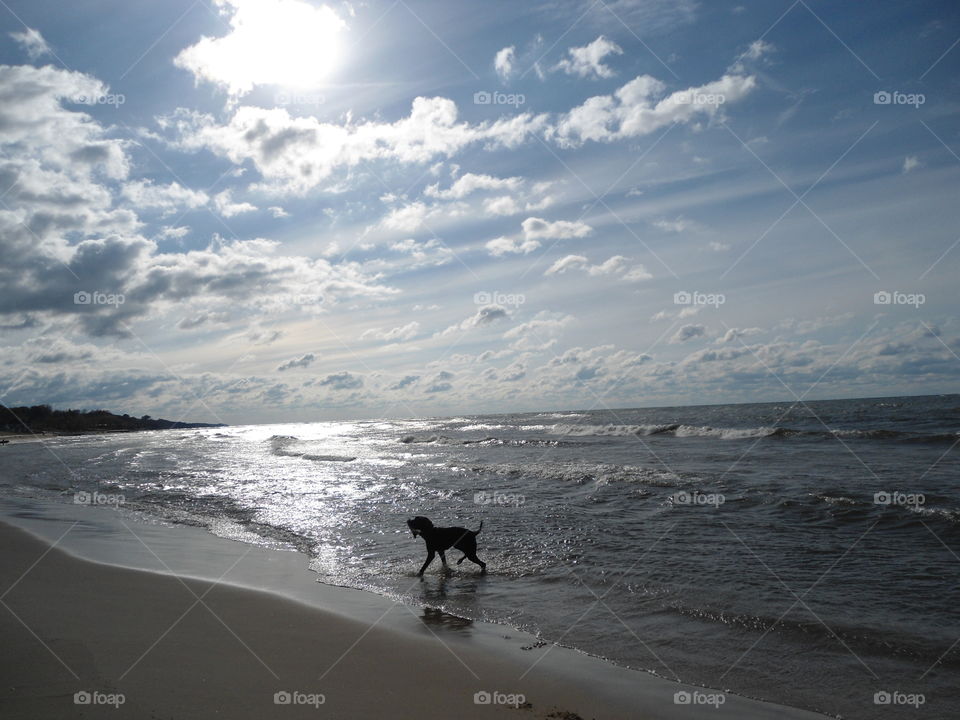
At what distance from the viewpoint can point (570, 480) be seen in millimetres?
17594

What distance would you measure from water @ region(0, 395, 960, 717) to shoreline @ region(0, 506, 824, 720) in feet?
1.84

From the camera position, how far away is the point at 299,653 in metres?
5.41

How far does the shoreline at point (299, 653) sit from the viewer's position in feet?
14.4

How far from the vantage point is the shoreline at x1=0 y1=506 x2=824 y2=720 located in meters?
4.38

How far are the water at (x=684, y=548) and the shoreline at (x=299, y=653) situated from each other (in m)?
0.56

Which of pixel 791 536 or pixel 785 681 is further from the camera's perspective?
pixel 791 536

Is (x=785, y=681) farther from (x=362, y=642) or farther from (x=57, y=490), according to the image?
(x=57, y=490)

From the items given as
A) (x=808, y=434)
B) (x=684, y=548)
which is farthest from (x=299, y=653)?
(x=808, y=434)

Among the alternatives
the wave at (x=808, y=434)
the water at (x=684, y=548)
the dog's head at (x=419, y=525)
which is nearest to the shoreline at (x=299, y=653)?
the water at (x=684, y=548)

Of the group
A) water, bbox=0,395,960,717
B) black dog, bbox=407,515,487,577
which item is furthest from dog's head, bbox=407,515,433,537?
water, bbox=0,395,960,717

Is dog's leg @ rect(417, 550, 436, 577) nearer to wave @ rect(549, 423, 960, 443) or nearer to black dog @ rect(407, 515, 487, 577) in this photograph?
black dog @ rect(407, 515, 487, 577)

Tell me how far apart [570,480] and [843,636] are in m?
11.5

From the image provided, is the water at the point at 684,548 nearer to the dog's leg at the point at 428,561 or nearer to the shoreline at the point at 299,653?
the dog's leg at the point at 428,561

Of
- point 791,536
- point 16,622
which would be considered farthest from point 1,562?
point 791,536
